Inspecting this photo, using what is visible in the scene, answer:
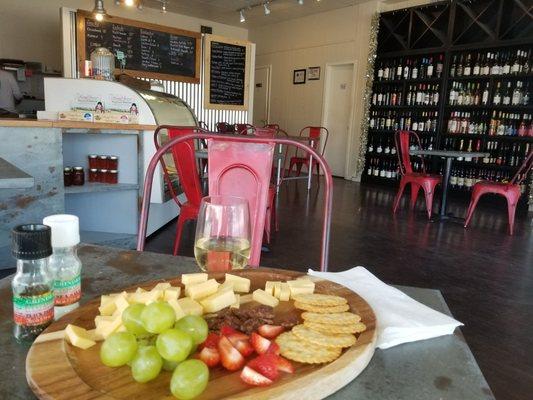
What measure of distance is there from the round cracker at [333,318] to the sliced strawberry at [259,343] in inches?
4.0

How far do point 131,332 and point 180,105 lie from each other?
4.14 meters

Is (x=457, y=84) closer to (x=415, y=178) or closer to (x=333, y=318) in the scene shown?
(x=415, y=178)

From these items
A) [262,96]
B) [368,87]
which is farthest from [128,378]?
[262,96]

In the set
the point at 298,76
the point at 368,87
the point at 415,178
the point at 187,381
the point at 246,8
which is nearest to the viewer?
the point at 187,381

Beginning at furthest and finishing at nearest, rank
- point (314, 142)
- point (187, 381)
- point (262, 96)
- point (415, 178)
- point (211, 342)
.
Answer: point (262, 96) < point (314, 142) < point (415, 178) < point (211, 342) < point (187, 381)

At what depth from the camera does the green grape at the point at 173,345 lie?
1.53 ft

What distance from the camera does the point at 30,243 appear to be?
0.53m

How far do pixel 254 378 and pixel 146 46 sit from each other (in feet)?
25.2

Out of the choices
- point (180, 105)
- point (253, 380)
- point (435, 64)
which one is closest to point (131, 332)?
point (253, 380)

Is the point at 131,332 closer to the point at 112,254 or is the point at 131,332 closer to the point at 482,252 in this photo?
the point at 112,254

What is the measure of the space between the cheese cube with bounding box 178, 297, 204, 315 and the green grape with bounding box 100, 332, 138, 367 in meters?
0.11

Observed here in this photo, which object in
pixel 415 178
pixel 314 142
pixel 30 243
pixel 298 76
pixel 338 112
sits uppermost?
pixel 298 76

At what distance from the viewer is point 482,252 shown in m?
3.77

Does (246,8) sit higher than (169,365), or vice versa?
(246,8)
